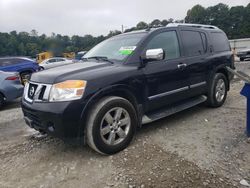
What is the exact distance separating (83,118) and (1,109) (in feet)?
17.1

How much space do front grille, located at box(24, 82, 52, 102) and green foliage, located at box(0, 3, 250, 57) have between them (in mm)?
29093

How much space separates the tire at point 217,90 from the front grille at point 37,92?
11.4ft

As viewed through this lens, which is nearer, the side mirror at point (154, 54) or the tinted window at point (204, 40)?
the side mirror at point (154, 54)

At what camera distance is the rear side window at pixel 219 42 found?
5871 mm

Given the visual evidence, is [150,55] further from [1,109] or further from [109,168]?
[1,109]

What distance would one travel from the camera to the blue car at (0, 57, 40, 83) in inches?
366

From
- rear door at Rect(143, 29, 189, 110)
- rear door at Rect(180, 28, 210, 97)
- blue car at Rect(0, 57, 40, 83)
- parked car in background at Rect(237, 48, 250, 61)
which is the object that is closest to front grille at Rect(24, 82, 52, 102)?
rear door at Rect(143, 29, 189, 110)

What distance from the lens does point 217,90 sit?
5820 millimetres

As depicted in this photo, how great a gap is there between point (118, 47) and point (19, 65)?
245 inches

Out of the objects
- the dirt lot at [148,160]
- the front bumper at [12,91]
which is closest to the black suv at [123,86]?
the dirt lot at [148,160]

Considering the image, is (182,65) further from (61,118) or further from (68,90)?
(61,118)

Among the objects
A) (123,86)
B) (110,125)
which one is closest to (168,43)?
(123,86)

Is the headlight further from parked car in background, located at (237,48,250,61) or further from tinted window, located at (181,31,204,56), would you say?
parked car in background, located at (237,48,250,61)

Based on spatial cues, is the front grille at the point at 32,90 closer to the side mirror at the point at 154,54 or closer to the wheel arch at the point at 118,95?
the wheel arch at the point at 118,95
